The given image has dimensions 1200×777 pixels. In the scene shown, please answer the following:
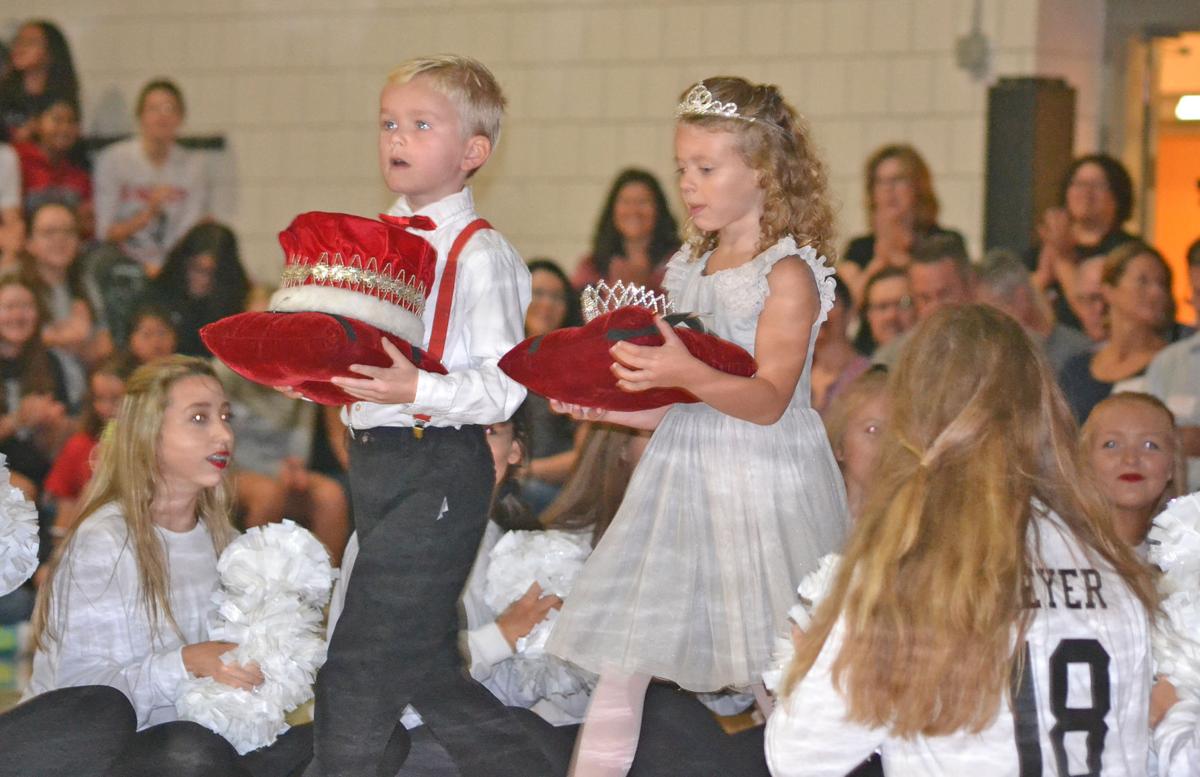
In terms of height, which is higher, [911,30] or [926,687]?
[911,30]

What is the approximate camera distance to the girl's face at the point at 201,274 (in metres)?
5.79

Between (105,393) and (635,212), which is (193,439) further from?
(635,212)

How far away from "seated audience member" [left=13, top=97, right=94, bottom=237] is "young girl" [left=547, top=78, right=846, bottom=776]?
398cm

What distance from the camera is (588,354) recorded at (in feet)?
8.04

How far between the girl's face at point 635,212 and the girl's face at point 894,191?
0.73 metres

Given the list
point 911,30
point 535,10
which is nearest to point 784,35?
point 911,30

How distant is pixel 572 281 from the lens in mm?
5719

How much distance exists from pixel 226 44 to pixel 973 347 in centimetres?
536

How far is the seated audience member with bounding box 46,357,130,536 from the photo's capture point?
Answer: 5016 mm

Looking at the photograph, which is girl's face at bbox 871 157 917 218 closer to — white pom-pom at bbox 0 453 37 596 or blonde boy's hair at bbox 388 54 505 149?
blonde boy's hair at bbox 388 54 505 149

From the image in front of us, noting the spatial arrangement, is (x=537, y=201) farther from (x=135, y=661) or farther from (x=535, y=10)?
Result: (x=135, y=661)

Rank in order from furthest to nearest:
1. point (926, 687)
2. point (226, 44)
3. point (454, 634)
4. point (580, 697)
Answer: point (226, 44), point (580, 697), point (454, 634), point (926, 687)

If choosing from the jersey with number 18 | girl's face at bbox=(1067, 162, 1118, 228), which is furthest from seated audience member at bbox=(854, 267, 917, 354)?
the jersey with number 18

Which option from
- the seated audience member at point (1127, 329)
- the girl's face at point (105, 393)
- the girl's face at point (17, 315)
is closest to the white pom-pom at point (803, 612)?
the seated audience member at point (1127, 329)
